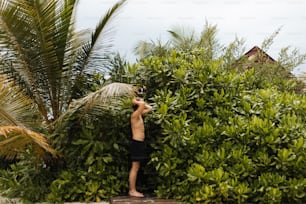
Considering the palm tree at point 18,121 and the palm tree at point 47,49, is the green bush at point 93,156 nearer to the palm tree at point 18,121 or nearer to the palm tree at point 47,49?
the palm tree at point 18,121

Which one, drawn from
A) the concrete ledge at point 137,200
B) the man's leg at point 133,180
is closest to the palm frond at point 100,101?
the man's leg at point 133,180

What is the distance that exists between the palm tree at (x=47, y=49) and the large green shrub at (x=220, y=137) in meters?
0.91

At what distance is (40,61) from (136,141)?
5.82 ft

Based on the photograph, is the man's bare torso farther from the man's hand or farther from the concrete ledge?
the concrete ledge

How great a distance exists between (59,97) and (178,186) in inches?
86.1

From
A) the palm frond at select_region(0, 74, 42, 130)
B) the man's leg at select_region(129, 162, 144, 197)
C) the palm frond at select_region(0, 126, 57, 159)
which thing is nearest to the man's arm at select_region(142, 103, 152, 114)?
the man's leg at select_region(129, 162, 144, 197)

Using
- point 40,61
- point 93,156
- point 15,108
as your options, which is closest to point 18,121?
point 15,108

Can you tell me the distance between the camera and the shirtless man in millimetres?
5996

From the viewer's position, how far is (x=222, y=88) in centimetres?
659

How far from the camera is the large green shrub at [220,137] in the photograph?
573 cm

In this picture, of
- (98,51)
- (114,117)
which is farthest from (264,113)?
(98,51)

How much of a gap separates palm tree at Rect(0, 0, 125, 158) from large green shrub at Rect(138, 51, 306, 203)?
95 cm

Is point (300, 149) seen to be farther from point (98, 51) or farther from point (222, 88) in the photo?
point (98, 51)

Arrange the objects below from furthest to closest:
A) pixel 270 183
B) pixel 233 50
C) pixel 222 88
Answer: pixel 233 50 → pixel 222 88 → pixel 270 183
